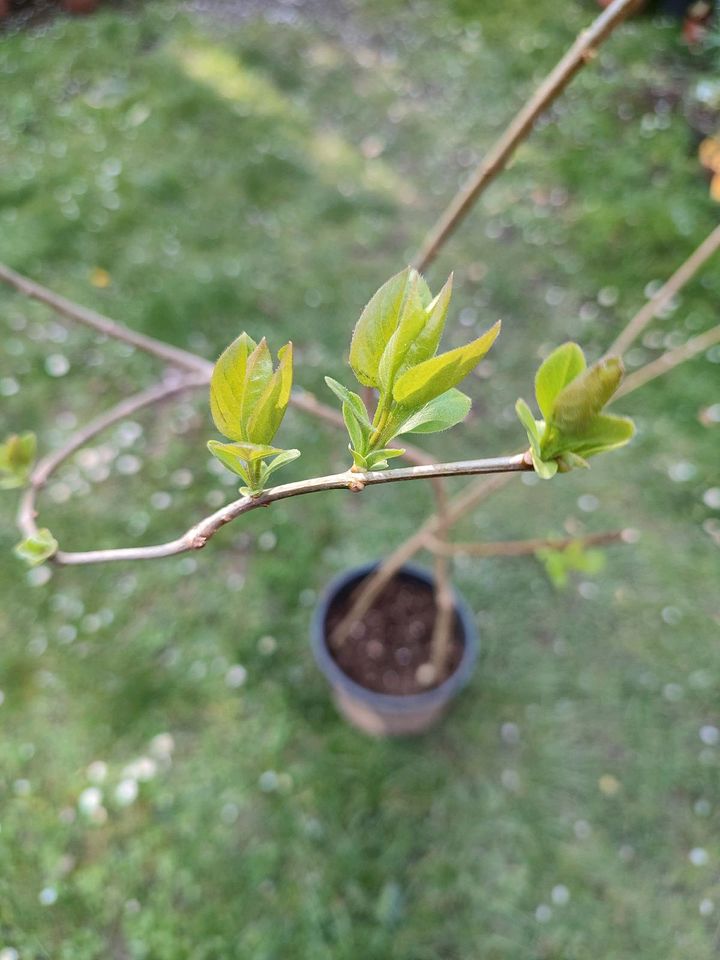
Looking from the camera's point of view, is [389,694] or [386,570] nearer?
[386,570]

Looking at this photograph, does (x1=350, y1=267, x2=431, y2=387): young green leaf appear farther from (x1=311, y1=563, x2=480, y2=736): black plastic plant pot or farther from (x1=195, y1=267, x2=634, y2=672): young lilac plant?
(x1=311, y1=563, x2=480, y2=736): black plastic plant pot

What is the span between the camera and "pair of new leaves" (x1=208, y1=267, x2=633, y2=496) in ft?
1.08

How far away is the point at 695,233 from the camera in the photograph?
9.51 feet

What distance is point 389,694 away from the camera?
5.32ft

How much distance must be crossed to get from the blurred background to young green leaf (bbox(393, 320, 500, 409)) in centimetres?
153

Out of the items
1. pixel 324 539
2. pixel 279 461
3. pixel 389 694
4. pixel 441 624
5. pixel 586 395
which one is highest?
pixel 586 395

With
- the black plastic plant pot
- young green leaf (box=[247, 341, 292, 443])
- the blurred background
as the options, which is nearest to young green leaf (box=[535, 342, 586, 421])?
young green leaf (box=[247, 341, 292, 443])

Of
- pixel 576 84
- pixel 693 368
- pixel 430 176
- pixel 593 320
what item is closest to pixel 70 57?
pixel 430 176

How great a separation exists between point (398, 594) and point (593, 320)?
1.63 metres

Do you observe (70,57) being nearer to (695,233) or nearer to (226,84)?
(226,84)

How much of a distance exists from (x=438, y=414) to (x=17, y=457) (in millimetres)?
467

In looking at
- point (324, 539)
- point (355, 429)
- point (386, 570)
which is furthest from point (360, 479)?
point (324, 539)

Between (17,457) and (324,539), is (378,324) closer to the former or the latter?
(17,457)

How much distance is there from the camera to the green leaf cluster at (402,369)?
331 mm
